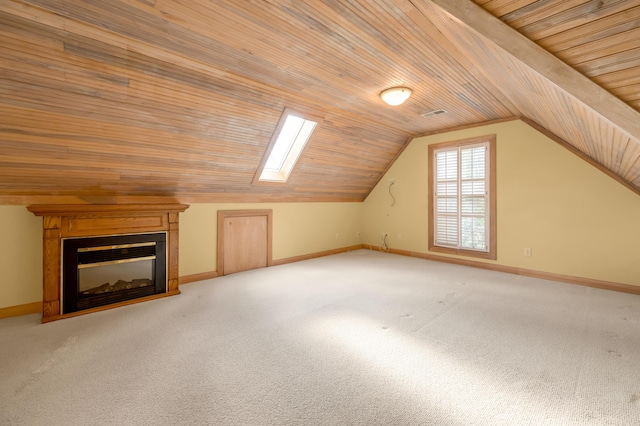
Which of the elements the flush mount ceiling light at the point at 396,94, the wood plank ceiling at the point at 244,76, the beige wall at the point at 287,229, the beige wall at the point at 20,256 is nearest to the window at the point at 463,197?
the wood plank ceiling at the point at 244,76

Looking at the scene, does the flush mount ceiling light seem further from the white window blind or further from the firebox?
the firebox

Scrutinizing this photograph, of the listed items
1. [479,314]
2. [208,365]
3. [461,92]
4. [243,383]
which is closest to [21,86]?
[208,365]

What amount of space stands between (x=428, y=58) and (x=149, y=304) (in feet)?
12.3

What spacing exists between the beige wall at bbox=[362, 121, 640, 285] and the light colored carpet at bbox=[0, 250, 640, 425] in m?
0.57

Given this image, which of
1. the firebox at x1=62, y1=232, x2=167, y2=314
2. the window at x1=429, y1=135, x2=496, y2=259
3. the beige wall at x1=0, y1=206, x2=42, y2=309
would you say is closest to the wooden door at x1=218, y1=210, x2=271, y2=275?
the firebox at x1=62, y1=232, x2=167, y2=314

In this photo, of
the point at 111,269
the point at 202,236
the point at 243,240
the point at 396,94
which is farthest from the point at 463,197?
the point at 111,269

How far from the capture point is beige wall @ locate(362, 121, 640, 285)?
350cm

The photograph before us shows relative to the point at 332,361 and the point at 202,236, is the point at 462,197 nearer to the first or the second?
the point at 332,361

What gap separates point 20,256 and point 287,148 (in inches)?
130

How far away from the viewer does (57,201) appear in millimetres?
2926

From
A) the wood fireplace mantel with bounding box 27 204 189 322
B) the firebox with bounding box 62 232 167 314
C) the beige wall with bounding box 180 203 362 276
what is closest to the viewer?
the wood fireplace mantel with bounding box 27 204 189 322

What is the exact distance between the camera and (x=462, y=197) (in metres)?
4.84

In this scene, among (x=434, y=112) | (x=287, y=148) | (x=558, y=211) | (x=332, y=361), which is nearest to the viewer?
(x=332, y=361)

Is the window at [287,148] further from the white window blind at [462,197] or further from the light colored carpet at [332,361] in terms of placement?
the white window blind at [462,197]
